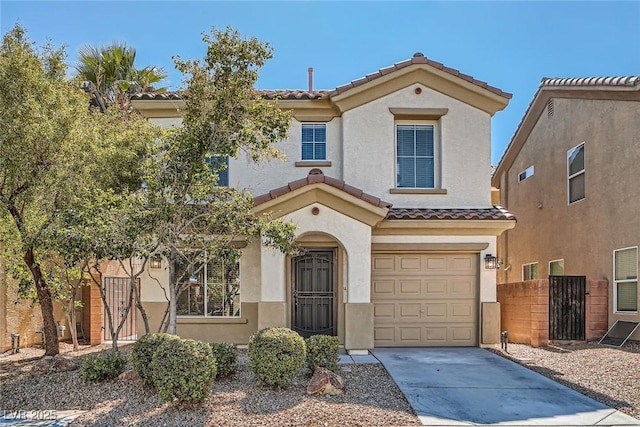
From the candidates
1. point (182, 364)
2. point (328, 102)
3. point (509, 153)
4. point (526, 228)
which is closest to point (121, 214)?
point (182, 364)

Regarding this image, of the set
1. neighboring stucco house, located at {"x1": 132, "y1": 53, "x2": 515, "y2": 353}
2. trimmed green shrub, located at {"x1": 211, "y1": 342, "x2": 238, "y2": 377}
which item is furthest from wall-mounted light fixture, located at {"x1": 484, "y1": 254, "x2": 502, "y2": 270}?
trimmed green shrub, located at {"x1": 211, "y1": 342, "x2": 238, "y2": 377}

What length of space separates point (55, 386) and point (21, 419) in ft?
5.22

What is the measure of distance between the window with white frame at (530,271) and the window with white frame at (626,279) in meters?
5.19

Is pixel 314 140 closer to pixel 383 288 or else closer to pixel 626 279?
pixel 383 288

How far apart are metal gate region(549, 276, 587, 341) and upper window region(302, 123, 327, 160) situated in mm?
7290

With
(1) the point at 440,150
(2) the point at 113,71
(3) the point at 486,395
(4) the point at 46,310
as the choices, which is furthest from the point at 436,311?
(2) the point at 113,71

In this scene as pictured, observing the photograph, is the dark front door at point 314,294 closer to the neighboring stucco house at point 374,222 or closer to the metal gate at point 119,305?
the neighboring stucco house at point 374,222

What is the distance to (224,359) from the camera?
31.7ft

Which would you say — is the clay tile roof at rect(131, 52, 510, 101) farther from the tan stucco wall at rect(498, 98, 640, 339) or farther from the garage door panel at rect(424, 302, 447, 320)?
the garage door panel at rect(424, 302, 447, 320)

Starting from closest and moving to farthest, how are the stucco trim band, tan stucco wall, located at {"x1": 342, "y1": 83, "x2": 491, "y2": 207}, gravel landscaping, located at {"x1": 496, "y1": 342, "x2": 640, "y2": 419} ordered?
gravel landscaping, located at {"x1": 496, "y1": 342, "x2": 640, "y2": 419}
the stucco trim band
tan stucco wall, located at {"x1": 342, "y1": 83, "x2": 491, "y2": 207}

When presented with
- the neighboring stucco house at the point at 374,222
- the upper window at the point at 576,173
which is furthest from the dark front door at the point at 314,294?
the upper window at the point at 576,173

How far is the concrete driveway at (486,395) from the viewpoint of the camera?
8.17 meters

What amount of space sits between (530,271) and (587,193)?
513 centimetres

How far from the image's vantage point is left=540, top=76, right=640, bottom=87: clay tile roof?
13.9 m
